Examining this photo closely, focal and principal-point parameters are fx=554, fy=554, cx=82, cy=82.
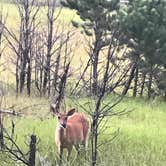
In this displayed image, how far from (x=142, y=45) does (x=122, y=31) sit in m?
0.91

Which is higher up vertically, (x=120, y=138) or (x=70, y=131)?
(x=70, y=131)

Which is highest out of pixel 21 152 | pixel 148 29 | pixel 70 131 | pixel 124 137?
pixel 148 29

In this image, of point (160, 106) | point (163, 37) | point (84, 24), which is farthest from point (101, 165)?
point (84, 24)

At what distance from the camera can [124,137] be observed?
36.7ft

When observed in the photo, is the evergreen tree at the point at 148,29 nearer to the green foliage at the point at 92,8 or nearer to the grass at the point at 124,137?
the green foliage at the point at 92,8

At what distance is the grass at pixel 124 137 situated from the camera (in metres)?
9.62

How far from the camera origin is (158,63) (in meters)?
18.7

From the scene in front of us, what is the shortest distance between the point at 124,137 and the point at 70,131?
181cm

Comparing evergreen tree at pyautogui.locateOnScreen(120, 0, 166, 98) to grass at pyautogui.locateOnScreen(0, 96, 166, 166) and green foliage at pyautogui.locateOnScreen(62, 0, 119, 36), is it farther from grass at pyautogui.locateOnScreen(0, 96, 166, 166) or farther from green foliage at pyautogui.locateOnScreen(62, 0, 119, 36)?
grass at pyautogui.locateOnScreen(0, 96, 166, 166)

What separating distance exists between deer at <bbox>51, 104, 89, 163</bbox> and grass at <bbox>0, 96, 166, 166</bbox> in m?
0.24

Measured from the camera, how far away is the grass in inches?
379

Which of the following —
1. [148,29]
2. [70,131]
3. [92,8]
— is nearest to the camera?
[70,131]

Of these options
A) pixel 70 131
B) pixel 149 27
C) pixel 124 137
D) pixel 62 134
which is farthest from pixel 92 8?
pixel 62 134

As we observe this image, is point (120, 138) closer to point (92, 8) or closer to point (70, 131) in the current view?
point (70, 131)
